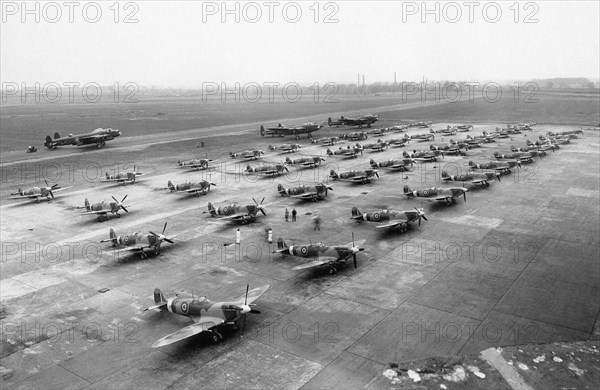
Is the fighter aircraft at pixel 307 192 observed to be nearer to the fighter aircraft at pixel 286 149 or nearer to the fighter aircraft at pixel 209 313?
the fighter aircraft at pixel 209 313

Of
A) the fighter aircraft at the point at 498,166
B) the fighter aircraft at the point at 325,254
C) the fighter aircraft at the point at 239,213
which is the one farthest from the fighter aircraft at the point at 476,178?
the fighter aircraft at the point at 325,254

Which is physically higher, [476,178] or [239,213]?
[476,178]

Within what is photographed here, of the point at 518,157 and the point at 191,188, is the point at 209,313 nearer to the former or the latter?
the point at 191,188

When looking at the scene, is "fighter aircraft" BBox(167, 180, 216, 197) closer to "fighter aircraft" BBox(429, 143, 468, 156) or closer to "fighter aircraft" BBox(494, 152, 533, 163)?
"fighter aircraft" BBox(429, 143, 468, 156)

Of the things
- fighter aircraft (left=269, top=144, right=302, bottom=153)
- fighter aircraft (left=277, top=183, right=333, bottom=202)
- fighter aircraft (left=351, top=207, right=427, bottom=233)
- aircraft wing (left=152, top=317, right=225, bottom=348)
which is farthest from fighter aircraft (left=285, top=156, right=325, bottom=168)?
aircraft wing (left=152, top=317, right=225, bottom=348)

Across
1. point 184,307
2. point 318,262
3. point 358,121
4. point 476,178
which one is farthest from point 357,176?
point 358,121

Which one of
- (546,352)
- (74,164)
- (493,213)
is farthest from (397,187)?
(74,164)
